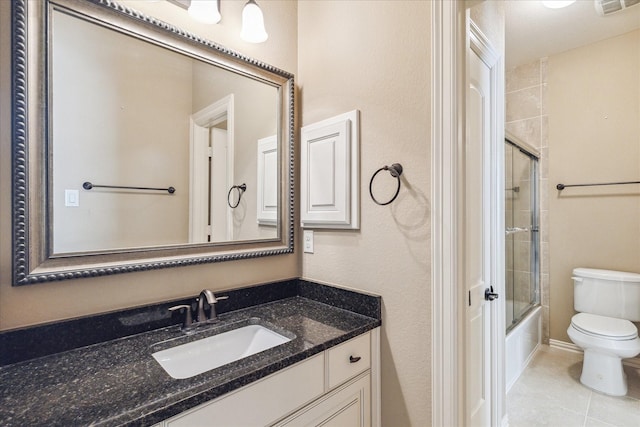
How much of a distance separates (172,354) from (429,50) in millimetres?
1440

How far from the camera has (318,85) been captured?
158cm

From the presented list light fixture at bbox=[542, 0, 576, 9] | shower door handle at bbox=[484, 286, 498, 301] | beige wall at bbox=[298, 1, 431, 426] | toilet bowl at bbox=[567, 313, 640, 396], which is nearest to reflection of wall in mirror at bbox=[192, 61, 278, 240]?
beige wall at bbox=[298, 1, 431, 426]

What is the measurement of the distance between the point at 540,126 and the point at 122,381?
11.6ft

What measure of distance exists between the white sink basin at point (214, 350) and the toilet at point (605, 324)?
7.70 feet

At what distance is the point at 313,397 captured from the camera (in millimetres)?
1046

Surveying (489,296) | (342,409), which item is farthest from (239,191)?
(489,296)

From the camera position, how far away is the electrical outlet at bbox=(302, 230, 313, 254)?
162 centimetres

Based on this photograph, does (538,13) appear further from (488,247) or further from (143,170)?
(143,170)

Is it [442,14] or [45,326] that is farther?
[442,14]

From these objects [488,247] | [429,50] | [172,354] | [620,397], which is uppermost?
[429,50]

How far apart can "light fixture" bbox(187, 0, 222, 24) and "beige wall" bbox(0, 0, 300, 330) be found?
0.05 metres

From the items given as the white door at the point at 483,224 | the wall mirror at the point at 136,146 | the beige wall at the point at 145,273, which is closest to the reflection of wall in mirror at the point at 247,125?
the wall mirror at the point at 136,146

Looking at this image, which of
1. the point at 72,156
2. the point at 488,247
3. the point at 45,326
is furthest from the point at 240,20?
the point at 488,247

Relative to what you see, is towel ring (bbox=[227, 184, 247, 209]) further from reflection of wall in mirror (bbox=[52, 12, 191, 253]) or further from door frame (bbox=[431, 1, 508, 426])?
door frame (bbox=[431, 1, 508, 426])
